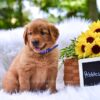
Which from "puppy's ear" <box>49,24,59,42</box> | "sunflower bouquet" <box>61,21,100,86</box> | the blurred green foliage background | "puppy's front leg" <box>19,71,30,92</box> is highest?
the blurred green foliage background

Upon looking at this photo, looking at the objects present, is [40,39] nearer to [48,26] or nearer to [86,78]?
[48,26]

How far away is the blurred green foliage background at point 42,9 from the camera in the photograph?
4.66 m

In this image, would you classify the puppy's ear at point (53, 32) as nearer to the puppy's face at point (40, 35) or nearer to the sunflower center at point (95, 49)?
the puppy's face at point (40, 35)

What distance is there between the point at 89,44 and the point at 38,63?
19cm

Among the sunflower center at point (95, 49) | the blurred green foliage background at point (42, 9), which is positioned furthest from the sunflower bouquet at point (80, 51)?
the blurred green foliage background at point (42, 9)

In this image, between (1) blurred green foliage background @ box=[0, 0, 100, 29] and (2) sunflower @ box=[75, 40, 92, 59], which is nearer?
(2) sunflower @ box=[75, 40, 92, 59]

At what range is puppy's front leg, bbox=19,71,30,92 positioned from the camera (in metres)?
1.39

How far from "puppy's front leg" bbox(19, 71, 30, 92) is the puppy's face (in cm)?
9

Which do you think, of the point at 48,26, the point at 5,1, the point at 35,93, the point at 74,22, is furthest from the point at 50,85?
the point at 5,1

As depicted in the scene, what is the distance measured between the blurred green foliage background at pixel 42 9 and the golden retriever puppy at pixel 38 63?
299 cm

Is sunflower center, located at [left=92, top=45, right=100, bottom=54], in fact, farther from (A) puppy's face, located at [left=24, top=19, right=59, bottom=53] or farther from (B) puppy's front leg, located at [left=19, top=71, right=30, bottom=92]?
(B) puppy's front leg, located at [left=19, top=71, right=30, bottom=92]

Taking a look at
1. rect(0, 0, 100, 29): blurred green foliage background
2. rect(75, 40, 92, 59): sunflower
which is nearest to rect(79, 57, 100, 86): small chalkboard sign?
rect(75, 40, 92, 59): sunflower

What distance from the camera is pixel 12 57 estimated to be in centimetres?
168

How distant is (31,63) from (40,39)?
99mm
